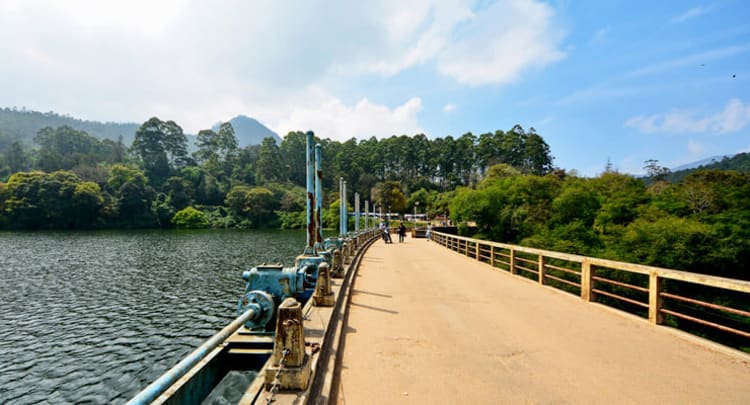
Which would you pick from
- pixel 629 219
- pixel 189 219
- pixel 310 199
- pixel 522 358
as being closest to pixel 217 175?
pixel 189 219

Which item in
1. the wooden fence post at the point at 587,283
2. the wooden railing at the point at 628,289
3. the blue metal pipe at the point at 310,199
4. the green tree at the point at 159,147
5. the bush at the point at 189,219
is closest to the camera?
the wooden fence post at the point at 587,283

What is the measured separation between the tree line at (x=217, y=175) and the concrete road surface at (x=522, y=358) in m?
69.1

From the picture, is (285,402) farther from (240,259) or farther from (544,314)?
(240,259)

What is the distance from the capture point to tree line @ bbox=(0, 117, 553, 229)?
7250cm

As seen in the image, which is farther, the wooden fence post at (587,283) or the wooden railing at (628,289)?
the wooden railing at (628,289)

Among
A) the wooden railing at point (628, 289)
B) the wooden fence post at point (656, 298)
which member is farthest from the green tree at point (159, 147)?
the wooden fence post at point (656, 298)

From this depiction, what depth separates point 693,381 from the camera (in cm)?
402

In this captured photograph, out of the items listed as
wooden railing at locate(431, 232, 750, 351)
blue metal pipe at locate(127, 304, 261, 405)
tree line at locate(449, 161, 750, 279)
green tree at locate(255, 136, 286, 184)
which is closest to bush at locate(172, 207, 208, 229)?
green tree at locate(255, 136, 286, 184)

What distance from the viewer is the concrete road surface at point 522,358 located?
3.77 metres

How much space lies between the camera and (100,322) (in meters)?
12.6

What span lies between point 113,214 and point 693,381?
307 feet

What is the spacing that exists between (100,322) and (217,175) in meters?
106

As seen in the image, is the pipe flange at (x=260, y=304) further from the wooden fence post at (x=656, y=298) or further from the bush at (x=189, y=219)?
the bush at (x=189, y=219)

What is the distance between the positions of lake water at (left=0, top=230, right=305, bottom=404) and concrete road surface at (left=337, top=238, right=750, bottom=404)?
5133 mm
